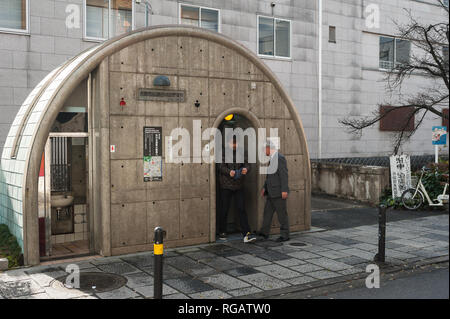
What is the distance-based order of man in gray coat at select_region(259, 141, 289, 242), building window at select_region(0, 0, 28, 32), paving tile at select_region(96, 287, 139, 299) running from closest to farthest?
paving tile at select_region(96, 287, 139, 299) < man in gray coat at select_region(259, 141, 289, 242) < building window at select_region(0, 0, 28, 32)

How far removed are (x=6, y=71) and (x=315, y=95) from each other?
38.3ft

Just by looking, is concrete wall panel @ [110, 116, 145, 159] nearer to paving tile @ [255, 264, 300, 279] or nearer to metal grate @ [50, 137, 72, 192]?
metal grate @ [50, 137, 72, 192]

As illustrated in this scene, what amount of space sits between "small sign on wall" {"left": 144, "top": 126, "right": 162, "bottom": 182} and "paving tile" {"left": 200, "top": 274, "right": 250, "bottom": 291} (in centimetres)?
241

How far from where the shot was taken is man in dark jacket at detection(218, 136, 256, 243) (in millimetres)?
9453

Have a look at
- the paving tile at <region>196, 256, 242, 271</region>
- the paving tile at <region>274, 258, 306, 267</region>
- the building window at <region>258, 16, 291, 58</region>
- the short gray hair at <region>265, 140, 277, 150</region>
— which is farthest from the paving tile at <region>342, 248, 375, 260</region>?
the building window at <region>258, 16, 291, 58</region>

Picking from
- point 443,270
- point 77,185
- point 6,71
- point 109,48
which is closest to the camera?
point 443,270

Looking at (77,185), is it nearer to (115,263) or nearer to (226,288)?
(115,263)

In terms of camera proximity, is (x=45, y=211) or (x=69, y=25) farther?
(x=69, y=25)

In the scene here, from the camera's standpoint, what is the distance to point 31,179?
24.7ft

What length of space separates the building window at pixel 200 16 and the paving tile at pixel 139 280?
35.9ft

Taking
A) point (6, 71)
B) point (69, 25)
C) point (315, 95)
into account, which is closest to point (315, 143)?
point (315, 95)

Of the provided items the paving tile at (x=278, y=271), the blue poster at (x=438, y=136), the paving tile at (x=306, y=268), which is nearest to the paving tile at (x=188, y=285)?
the paving tile at (x=278, y=271)

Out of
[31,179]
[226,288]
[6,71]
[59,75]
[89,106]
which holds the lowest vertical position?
[226,288]

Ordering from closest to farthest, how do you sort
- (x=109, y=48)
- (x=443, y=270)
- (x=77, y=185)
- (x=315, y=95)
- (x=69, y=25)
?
(x=443, y=270) < (x=109, y=48) < (x=77, y=185) < (x=69, y=25) < (x=315, y=95)
